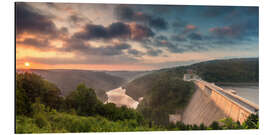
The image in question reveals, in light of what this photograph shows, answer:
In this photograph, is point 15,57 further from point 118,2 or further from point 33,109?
point 118,2

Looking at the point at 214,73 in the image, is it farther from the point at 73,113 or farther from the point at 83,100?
the point at 73,113

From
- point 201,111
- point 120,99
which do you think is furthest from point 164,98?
point 120,99

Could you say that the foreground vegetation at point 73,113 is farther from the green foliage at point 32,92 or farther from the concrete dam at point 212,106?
the concrete dam at point 212,106

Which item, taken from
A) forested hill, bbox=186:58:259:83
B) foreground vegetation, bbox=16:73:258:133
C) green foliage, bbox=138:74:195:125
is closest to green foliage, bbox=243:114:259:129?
foreground vegetation, bbox=16:73:258:133

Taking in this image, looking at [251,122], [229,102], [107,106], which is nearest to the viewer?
[251,122]

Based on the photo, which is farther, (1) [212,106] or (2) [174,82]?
(2) [174,82]
